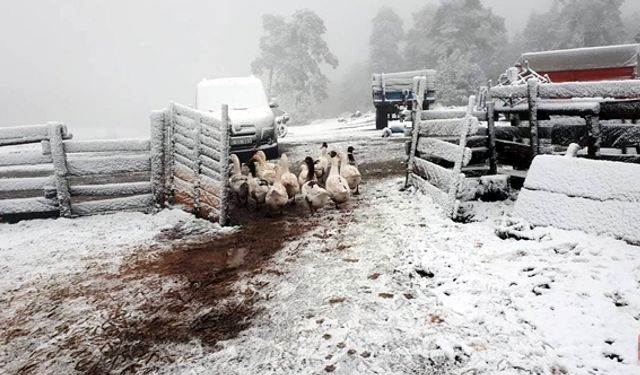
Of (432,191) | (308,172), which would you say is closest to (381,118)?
(308,172)

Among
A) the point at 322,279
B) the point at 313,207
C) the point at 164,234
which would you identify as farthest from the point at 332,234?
the point at 164,234

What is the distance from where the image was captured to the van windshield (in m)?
12.0

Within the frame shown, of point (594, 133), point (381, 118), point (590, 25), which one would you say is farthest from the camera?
point (590, 25)

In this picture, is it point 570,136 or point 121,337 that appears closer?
point 121,337

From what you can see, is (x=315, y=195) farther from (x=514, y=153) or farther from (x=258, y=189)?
(x=514, y=153)

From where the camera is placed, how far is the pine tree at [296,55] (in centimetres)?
4734

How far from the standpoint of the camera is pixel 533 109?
5.57 m

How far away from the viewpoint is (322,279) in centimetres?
417

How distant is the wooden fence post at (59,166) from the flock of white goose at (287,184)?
279cm

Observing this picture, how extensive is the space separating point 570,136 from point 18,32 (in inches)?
5201

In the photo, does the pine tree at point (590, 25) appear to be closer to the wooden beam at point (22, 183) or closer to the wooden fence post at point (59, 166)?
the wooden fence post at point (59, 166)

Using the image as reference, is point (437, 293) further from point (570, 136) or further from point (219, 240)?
point (570, 136)

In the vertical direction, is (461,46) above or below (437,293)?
above

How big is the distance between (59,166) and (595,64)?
64.3 feet
